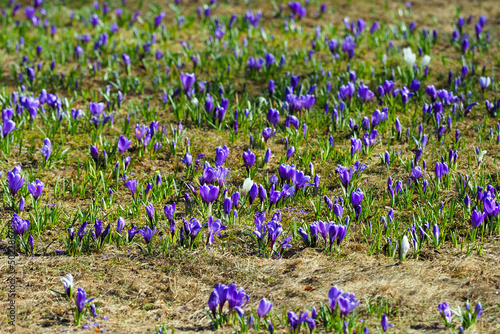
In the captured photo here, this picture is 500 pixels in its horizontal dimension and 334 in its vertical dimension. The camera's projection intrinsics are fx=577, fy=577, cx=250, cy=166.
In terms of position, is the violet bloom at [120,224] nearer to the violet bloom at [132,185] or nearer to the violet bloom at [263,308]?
the violet bloom at [132,185]

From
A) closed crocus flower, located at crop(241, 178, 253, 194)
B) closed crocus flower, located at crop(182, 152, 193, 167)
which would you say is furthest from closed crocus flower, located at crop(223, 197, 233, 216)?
closed crocus flower, located at crop(182, 152, 193, 167)

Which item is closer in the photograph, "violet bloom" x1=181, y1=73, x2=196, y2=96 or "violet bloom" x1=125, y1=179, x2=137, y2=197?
"violet bloom" x1=125, y1=179, x2=137, y2=197

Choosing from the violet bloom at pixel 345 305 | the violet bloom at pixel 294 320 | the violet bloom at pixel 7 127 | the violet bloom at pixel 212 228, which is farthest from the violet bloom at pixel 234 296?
the violet bloom at pixel 7 127

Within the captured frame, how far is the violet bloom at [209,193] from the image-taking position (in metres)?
3.84

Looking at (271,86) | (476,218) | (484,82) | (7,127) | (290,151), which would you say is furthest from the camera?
(271,86)

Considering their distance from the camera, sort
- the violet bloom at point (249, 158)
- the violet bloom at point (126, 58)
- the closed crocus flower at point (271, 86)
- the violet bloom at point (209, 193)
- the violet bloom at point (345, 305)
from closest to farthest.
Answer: the violet bloom at point (345, 305), the violet bloom at point (209, 193), the violet bloom at point (249, 158), the closed crocus flower at point (271, 86), the violet bloom at point (126, 58)

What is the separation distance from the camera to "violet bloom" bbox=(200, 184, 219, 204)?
384 centimetres

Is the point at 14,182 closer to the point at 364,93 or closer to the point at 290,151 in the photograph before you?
the point at 290,151

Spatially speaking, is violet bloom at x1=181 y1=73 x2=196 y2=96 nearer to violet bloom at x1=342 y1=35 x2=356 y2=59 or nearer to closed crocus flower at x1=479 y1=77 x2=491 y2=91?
violet bloom at x1=342 y1=35 x2=356 y2=59

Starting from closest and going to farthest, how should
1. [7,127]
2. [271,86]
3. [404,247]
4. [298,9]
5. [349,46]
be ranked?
1. [404,247]
2. [7,127]
3. [271,86]
4. [349,46]
5. [298,9]

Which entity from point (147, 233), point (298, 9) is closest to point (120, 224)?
point (147, 233)

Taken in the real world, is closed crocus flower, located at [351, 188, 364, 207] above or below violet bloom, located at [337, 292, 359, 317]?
above

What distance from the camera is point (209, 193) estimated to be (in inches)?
152

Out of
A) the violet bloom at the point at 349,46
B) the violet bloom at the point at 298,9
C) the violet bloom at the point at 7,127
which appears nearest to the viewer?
the violet bloom at the point at 7,127
